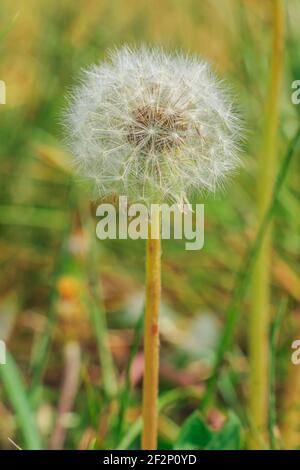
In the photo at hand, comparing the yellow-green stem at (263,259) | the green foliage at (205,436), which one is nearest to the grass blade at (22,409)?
the green foliage at (205,436)

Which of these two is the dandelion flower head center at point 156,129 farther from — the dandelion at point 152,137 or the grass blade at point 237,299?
the grass blade at point 237,299

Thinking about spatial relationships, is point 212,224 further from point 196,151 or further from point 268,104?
point 196,151

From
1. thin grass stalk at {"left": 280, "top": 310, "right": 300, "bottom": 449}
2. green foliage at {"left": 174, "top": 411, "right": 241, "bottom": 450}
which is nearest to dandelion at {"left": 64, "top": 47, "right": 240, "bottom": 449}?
green foliage at {"left": 174, "top": 411, "right": 241, "bottom": 450}

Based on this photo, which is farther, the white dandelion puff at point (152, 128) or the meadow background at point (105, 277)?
the meadow background at point (105, 277)

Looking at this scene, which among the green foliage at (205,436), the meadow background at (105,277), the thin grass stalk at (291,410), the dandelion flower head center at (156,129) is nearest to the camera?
the dandelion flower head center at (156,129)

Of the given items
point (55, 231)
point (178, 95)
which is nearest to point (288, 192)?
point (55, 231)

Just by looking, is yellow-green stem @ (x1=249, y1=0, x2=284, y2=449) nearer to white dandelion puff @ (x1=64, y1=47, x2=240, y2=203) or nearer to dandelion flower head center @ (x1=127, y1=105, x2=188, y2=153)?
white dandelion puff @ (x1=64, y1=47, x2=240, y2=203)
